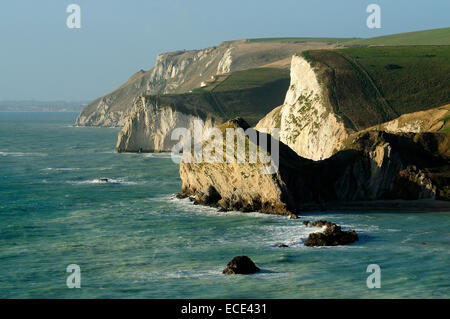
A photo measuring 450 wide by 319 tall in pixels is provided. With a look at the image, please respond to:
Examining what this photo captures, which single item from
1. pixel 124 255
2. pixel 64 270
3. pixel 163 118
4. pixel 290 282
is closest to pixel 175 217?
pixel 124 255

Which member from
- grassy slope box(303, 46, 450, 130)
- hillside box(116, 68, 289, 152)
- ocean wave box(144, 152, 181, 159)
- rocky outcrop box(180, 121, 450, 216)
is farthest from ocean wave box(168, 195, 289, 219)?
hillside box(116, 68, 289, 152)

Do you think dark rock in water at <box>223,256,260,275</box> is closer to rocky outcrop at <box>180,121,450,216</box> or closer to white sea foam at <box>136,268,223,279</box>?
white sea foam at <box>136,268,223,279</box>

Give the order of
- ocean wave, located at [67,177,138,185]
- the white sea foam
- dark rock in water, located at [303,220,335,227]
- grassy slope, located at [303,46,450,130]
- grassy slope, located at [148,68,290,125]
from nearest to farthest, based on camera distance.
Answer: the white sea foam < dark rock in water, located at [303,220,335,227] < ocean wave, located at [67,177,138,185] < grassy slope, located at [303,46,450,130] < grassy slope, located at [148,68,290,125]

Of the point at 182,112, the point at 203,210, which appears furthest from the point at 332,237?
the point at 182,112

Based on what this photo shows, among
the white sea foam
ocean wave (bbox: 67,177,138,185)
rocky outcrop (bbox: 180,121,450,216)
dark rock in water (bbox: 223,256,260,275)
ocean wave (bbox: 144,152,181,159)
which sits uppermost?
rocky outcrop (bbox: 180,121,450,216)

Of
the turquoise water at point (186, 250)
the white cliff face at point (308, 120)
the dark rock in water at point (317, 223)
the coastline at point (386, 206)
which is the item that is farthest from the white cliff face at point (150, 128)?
the dark rock in water at point (317, 223)

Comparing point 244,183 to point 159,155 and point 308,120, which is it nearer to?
point 308,120

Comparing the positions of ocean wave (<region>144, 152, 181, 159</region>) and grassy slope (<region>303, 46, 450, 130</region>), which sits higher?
grassy slope (<region>303, 46, 450, 130</region>)

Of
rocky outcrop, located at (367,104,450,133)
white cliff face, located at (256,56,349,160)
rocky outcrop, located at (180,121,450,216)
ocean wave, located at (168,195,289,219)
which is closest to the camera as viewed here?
ocean wave, located at (168,195,289,219)
